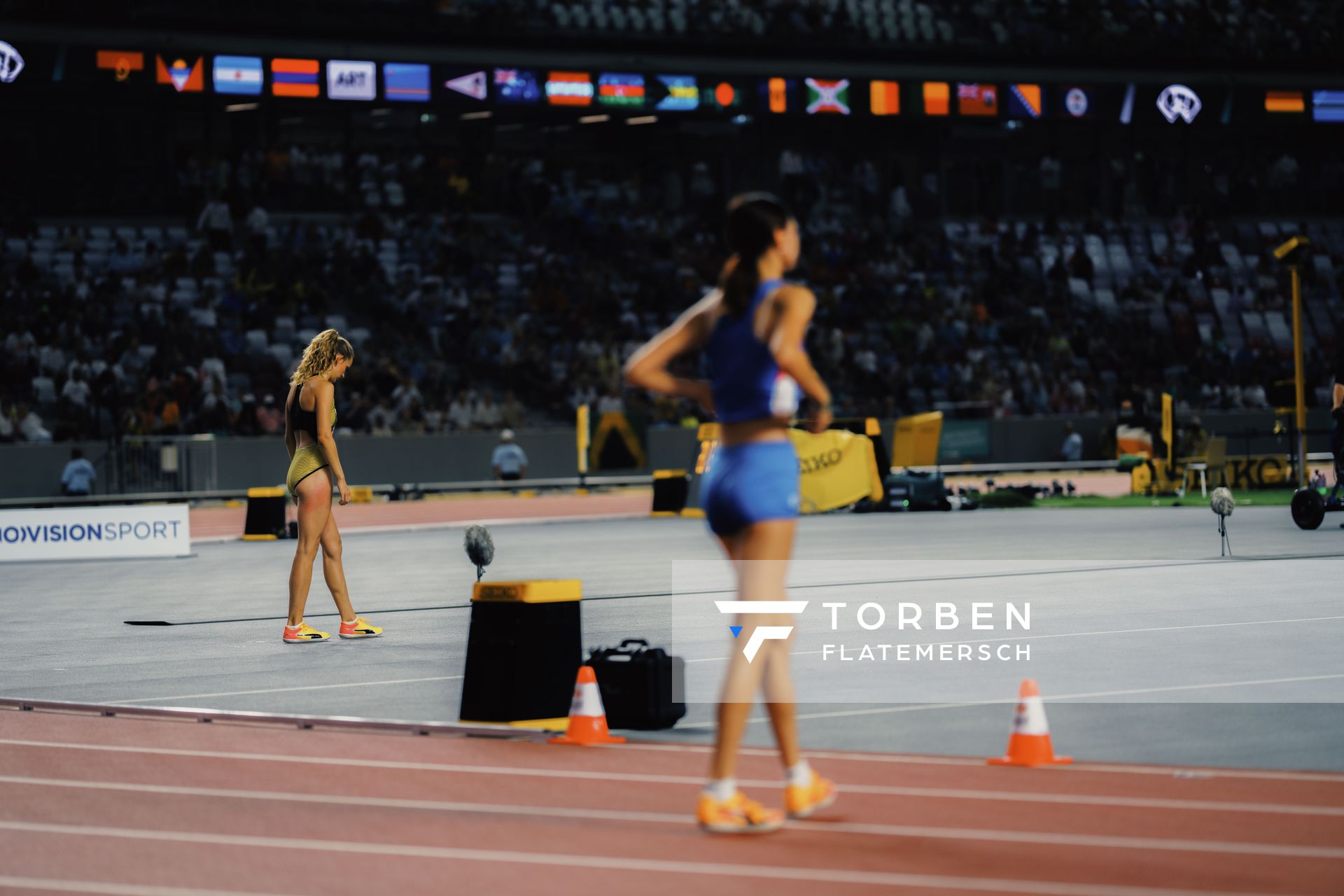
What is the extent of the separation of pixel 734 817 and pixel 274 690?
16.4 ft

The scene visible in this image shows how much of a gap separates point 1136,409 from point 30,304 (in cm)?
2388

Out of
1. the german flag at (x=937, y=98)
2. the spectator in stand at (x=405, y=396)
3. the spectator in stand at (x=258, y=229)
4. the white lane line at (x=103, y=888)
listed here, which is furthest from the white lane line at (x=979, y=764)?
the german flag at (x=937, y=98)

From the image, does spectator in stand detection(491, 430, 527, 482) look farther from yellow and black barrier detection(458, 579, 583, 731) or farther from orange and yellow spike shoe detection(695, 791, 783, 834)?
orange and yellow spike shoe detection(695, 791, 783, 834)

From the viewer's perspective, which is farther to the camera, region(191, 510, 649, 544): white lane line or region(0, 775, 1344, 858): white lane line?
region(191, 510, 649, 544): white lane line

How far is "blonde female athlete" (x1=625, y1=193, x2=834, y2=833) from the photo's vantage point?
6434 mm

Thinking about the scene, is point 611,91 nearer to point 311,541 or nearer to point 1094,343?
point 1094,343

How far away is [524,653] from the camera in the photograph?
891cm

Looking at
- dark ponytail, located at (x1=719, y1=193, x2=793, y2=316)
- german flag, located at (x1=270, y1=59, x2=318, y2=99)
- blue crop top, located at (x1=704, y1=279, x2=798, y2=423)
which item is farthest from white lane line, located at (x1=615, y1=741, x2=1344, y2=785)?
german flag, located at (x1=270, y1=59, x2=318, y2=99)

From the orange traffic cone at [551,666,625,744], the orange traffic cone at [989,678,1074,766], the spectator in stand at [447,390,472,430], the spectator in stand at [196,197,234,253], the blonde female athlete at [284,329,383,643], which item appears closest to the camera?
the orange traffic cone at [989,678,1074,766]

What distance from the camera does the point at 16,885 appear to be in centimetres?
604

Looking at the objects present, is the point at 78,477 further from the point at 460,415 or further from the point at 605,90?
the point at 605,90

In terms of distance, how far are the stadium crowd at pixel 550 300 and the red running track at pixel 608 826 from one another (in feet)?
85.0

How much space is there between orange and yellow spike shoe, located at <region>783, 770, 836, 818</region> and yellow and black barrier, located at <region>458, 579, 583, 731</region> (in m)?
2.33

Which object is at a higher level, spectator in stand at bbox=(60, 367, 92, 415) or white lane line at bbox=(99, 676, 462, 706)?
spectator in stand at bbox=(60, 367, 92, 415)
